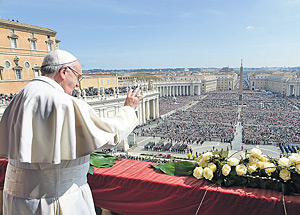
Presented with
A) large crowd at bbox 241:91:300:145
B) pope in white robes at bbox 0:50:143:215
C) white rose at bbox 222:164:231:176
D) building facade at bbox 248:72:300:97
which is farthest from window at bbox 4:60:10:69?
building facade at bbox 248:72:300:97

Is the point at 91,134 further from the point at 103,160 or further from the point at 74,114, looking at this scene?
the point at 103,160

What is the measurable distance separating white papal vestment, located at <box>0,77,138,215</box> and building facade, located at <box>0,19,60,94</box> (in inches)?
1095

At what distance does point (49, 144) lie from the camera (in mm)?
1899

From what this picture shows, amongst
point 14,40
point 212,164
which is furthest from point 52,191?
point 14,40

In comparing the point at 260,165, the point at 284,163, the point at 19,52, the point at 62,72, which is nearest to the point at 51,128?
the point at 62,72

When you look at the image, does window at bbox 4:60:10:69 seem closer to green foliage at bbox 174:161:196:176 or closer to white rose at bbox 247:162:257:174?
green foliage at bbox 174:161:196:176

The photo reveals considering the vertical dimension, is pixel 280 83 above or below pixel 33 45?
below

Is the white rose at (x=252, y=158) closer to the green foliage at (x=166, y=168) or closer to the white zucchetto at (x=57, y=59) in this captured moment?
the green foliage at (x=166, y=168)

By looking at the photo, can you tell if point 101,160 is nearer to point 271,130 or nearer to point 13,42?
point 13,42

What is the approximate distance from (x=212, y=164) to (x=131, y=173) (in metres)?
1.41

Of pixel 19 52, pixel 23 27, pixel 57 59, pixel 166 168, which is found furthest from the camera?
pixel 19 52

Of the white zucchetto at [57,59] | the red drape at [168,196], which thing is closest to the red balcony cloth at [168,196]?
the red drape at [168,196]

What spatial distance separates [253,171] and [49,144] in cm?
284

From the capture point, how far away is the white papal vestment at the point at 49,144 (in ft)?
6.16
